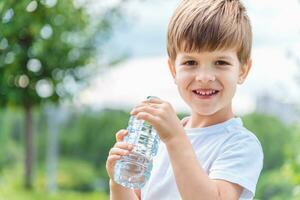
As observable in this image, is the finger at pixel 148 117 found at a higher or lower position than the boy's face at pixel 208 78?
lower

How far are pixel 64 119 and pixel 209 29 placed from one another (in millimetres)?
6240

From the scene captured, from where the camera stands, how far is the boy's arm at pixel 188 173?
1.00 m

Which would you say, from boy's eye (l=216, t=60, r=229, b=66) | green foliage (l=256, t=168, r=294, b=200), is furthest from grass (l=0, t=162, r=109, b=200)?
boy's eye (l=216, t=60, r=229, b=66)

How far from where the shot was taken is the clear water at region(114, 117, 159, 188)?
107 centimetres

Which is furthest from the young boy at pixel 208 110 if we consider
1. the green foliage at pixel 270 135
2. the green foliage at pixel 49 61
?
the green foliage at pixel 270 135

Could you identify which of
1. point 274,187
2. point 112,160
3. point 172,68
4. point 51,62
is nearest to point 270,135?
point 274,187

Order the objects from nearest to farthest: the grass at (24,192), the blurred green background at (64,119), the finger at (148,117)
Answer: the finger at (148,117), the blurred green background at (64,119), the grass at (24,192)

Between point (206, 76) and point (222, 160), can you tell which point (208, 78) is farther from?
point (222, 160)

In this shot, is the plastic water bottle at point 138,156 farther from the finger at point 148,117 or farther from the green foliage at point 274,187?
the green foliage at point 274,187

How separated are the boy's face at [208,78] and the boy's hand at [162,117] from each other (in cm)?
9

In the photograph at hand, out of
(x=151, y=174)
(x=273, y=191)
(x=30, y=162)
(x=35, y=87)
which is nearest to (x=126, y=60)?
(x=35, y=87)

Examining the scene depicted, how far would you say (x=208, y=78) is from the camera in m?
1.07

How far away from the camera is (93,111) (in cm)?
705

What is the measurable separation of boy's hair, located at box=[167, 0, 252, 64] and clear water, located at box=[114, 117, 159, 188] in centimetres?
14
